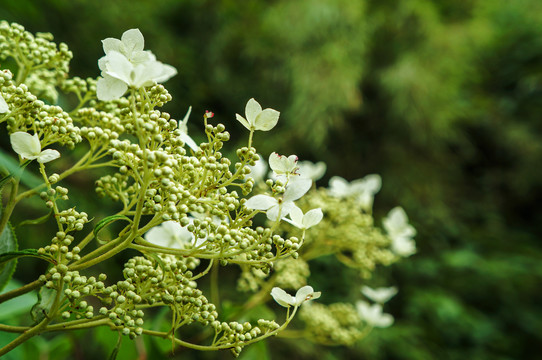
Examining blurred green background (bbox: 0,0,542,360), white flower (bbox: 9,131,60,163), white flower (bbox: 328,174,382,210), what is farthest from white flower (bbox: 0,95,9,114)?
blurred green background (bbox: 0,0,542,360)

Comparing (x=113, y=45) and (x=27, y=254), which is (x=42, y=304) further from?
(x=113, y=45)

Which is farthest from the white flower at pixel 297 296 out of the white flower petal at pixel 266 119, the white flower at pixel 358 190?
the white flower at pixel 358 190

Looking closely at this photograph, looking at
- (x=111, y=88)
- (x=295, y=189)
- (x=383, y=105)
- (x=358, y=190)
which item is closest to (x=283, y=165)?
(x=295, y=189)

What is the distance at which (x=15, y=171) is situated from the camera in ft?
0.79

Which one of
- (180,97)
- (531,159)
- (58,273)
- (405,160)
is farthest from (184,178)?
(531,159)

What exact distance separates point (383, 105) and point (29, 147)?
1.98 meters

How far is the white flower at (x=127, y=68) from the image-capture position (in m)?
0.25

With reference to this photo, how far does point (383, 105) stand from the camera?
209 cm

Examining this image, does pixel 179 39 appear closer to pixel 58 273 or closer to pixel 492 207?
pixel 58 273

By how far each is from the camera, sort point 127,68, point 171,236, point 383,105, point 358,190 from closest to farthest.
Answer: point 127,68 < point 171,236 < point 358,190 < point 383,105

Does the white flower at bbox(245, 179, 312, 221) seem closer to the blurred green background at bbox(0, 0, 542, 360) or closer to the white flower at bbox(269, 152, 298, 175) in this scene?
the white flower at bbox(269, 152, 298, 175)

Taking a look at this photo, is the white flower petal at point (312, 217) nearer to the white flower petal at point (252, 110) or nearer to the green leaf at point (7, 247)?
the white flower petal at point (252, 110)

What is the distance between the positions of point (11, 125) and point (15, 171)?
5cm

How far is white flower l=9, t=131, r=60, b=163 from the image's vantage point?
26 cm
